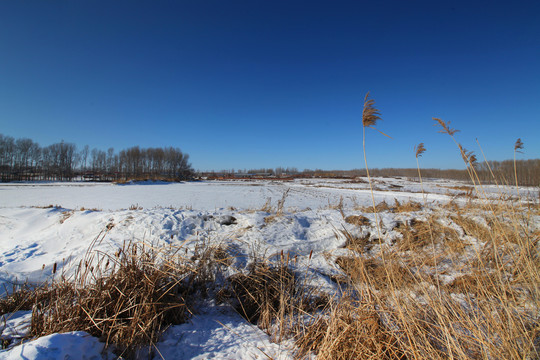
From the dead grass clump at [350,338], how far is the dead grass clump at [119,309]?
129cm

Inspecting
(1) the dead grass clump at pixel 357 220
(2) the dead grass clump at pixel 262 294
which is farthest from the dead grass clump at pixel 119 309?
(1) the dead grass clump at pixel 357 220

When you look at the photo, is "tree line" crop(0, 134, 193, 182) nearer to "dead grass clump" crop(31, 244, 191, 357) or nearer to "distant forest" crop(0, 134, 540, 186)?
"distant forest" crop(0, 134, 540, 186)

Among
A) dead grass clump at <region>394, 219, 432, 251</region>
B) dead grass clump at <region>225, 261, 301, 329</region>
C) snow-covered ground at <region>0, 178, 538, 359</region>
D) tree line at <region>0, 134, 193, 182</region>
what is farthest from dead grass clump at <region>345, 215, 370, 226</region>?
tree line at <region>0, 134, 193, 182</region>

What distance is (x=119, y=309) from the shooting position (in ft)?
6.44

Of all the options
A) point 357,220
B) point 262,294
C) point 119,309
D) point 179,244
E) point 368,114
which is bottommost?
point 262,294

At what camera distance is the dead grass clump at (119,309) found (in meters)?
1.79

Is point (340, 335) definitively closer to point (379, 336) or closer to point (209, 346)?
point (379, 336)

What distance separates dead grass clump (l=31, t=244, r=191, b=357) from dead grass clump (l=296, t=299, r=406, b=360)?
129cm

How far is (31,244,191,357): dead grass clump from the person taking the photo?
5.87ft

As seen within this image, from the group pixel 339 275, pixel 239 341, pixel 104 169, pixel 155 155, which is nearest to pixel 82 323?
pixel 239 341

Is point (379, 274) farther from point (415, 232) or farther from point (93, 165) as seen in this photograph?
point (93, 165)

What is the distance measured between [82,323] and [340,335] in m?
2.22

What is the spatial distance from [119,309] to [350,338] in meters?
2.07

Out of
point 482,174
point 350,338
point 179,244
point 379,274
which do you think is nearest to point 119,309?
point 350,338
